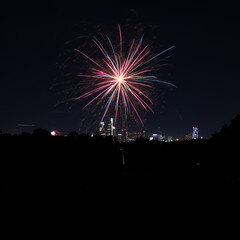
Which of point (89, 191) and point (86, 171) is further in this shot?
point (86, 171)

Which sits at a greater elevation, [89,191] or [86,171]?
[86,171]

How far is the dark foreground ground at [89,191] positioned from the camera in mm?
7891

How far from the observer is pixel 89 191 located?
12609mm

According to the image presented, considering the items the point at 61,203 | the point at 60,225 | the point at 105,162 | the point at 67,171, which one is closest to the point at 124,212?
the point at 60,225

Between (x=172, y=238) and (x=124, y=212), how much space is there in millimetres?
2592

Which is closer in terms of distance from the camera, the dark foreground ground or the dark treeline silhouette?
the dark foreground ground

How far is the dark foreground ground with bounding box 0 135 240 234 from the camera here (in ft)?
25.9

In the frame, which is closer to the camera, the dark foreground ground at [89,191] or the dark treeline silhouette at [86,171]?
the dark foreground ground at [89,191]
